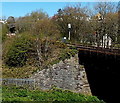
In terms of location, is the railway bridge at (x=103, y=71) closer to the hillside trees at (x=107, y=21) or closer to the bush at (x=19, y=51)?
the bush at (x=19, y=51)

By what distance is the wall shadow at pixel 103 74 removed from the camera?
1200 cm

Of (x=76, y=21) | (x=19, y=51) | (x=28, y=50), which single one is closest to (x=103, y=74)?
(x=28, y=50)

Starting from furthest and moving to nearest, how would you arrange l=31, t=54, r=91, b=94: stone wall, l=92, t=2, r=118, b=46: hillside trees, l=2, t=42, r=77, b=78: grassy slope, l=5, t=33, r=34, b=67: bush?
l=92, t=2, r=118, b=46: hillside trees → l=5, t=33, r=34, b=67: bush → l=2, t=42, r=77, b=78: grassy slope → l=31, t=54, r=91, b=94: stone wall

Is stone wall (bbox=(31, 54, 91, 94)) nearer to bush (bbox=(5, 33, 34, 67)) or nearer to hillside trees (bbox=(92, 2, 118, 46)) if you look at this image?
bush (bbox=(5, 33, 34, 67))

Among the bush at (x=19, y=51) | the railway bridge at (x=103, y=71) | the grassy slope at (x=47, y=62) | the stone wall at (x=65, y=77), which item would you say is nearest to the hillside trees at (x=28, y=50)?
the bush at (x=19, y=51)

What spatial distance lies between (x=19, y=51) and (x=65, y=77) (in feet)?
15.2

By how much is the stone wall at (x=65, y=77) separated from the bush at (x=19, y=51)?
2725 mm

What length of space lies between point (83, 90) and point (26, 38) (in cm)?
679

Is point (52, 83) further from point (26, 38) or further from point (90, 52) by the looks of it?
point (26, 38)

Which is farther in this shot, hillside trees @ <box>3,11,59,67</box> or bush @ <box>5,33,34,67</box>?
bush @ <box>5,33,34,67</box>

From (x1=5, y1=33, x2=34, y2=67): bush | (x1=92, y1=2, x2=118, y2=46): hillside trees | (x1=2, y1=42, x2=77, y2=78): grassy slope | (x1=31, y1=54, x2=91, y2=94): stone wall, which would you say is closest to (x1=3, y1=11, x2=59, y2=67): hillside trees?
(x1=5, y1=33, x2=34, y2=67): bush

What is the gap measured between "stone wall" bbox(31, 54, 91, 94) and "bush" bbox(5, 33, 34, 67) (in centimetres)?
272

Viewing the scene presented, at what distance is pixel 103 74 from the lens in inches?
540

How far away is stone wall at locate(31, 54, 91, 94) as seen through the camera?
14.9 metres
